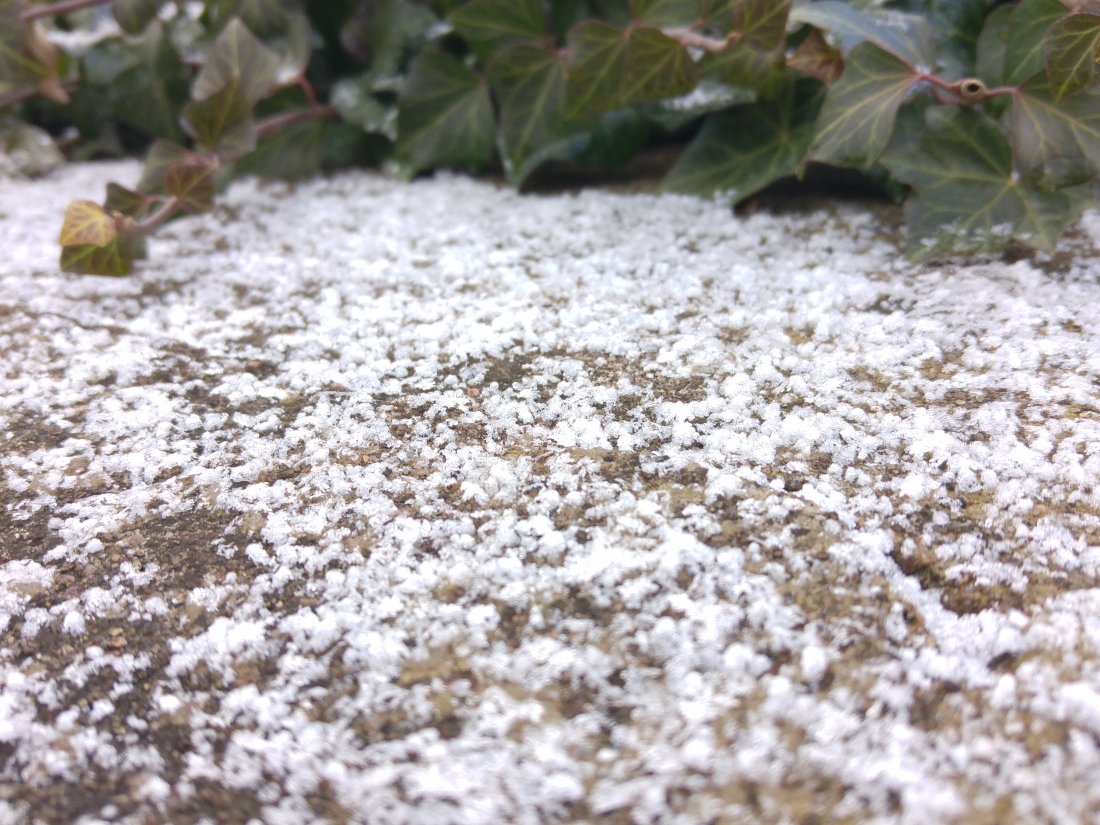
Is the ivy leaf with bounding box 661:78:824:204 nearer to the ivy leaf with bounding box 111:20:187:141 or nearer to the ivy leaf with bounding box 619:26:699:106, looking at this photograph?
the ivy leaf with bounding box 619:26:699:106

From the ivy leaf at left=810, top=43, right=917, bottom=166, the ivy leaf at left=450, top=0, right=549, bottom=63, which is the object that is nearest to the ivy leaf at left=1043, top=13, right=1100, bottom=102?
the ivy leaf at left=810, top=43, right=917, bottom=166

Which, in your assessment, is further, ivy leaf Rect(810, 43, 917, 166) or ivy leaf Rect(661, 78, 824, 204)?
ivy leaf Rect(661, 78, 824, 204)

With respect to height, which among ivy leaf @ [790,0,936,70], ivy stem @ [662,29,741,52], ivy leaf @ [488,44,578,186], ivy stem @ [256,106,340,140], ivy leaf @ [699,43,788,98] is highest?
ivy leaf @ [790,0,936,70]

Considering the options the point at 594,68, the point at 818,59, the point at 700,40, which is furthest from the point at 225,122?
the point at 818,59

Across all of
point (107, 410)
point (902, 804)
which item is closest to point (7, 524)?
point (107, 410)

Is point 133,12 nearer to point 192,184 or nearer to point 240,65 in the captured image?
point 240,65

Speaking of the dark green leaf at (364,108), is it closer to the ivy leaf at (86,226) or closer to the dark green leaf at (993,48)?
the ivy leaf at (86,226)

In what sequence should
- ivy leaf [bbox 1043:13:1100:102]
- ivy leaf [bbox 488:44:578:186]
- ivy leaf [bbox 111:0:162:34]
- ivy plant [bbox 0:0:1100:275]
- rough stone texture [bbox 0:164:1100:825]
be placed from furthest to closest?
1. ivy leaf [bbox 111:0:162:34]
2. ivy leaf [bbox 488:44:578:186]
3. ivy plant [bbox 0:0:1100:275]
4. ivy leaf [bbox 1043:13:1100:102]
5. rough stone texture [bbox 0:164:1100:825]

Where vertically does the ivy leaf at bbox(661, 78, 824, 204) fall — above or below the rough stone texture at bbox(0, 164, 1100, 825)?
above
